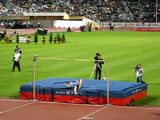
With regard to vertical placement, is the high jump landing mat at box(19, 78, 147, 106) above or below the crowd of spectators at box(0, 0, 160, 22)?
below

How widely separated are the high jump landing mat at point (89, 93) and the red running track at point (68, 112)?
45 centimetres

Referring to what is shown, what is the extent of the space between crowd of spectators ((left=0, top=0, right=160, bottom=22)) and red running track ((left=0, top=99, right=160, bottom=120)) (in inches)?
3244

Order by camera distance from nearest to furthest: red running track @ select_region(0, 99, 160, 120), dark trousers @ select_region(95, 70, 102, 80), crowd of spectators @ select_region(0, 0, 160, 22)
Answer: red running track @ select_region(0, 99, 160, 120) → dark trousers @ select_region(95, 70, 102, 80) → crowd of spectators @ select_region(0, 0, 160, 22)

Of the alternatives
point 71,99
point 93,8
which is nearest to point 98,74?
point 71,99

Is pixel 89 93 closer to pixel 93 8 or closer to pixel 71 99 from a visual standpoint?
pixel 71 99

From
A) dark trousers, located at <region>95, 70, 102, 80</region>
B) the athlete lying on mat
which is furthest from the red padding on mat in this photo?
dark trousers, located at <region>95, 70, 102, 80</region>

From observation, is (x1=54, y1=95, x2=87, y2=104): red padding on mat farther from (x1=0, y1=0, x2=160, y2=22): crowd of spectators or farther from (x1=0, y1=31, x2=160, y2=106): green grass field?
(x1=0, y1=0, x2=160, y2=22): crowd of spectators

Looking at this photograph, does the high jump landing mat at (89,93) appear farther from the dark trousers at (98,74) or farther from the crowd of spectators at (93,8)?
the crowd of spectators at (93,8)

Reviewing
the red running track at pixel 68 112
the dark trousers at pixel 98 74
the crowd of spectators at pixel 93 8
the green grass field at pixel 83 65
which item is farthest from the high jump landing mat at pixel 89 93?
the crowd of spectators at pixel 93 8

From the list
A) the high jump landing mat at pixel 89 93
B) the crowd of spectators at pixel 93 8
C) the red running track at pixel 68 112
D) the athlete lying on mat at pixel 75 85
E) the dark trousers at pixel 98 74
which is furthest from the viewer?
the crowd of spectators at pixel 93 8

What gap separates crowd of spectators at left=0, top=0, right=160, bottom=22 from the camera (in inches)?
4222

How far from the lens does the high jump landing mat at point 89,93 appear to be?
23.2 meters

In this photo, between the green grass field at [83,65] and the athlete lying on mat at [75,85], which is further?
the green grass field at [83,65]

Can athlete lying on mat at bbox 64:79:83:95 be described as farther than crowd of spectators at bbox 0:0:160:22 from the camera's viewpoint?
No
